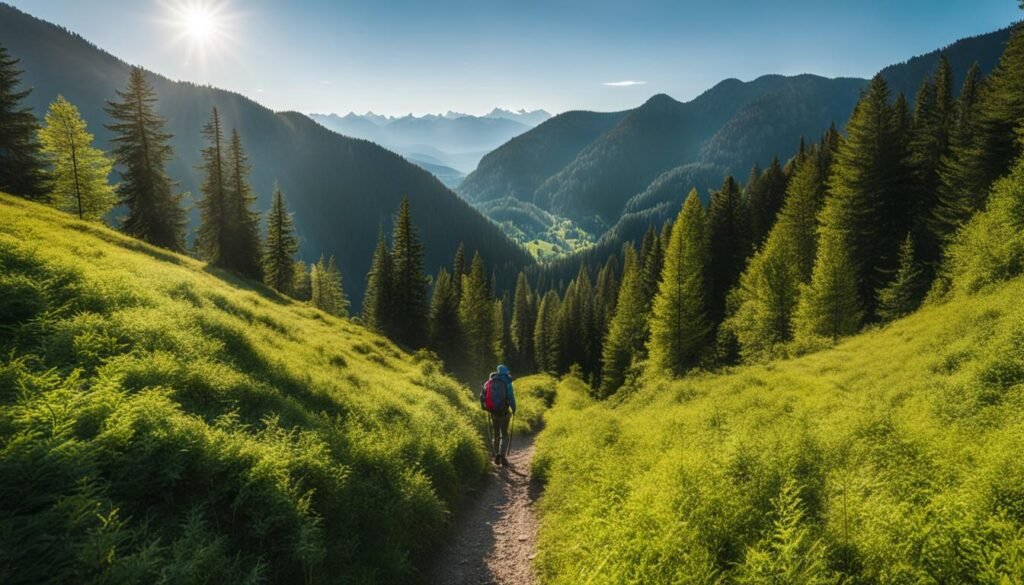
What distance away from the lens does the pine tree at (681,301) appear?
3488cm

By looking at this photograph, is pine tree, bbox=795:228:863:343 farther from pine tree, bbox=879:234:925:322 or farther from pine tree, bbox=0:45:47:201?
pine tree, bbox=0:45:47:201

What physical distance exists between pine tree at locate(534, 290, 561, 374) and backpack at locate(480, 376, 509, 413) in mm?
60054

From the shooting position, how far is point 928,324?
62.6 feet

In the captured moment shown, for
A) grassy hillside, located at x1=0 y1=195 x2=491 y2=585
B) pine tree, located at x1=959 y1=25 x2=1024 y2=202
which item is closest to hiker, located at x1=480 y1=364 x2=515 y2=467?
grassy hillside, located at x1=0 y1=195 x2=491 y2=585

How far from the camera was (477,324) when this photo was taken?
2270 inches

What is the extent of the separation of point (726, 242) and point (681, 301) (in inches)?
675

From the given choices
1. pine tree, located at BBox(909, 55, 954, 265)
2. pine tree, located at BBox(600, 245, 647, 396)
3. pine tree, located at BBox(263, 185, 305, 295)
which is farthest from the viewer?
pine tree, located at BBox(263, 185, 305, 295)

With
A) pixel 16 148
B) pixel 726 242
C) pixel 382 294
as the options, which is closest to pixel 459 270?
pixel 382 294

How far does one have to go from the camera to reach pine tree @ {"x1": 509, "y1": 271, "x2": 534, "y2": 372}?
95.1 metres

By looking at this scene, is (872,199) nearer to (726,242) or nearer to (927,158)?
(927,158)

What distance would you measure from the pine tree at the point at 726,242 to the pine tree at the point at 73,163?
2127 inches

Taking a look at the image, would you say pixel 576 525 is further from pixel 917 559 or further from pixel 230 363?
pixel 230 363

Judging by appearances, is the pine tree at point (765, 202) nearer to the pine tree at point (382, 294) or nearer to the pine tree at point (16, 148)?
the pine tree at point (382, 294)

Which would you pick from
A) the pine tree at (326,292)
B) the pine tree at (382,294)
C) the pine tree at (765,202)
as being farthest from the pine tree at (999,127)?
the pine tree at (326,292)
